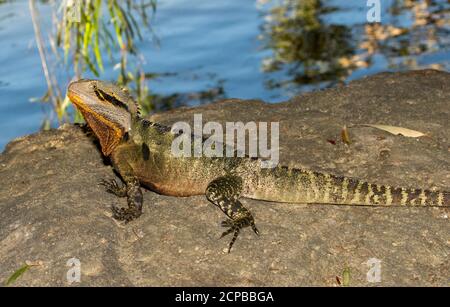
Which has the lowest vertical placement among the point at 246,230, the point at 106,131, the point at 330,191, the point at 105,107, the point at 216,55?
the point at 216,55

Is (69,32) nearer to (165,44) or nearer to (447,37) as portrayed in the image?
(165,44)

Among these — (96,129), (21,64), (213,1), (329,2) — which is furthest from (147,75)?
(96,129)

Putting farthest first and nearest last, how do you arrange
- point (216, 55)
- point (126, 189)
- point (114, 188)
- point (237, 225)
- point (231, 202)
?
point (216, 55)
point (114, 188)
point (126, 189)
point (231, 202)
point (237, 225)

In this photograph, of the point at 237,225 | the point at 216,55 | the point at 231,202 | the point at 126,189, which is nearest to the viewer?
the point at 237,225

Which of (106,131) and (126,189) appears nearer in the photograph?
(126,189)

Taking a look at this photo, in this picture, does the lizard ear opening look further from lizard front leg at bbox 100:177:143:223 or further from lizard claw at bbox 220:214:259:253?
lizard claw at bbox 220:214:259:253

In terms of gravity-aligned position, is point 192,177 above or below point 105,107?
below

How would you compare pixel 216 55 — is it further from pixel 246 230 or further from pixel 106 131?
pixel 246 230

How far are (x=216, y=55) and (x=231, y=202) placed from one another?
837 centimetres

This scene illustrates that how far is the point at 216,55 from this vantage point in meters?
14.1

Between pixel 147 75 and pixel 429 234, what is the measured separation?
28.2ft

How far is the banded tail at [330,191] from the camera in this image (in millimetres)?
6090

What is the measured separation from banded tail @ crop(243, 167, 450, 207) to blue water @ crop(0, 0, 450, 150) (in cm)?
602

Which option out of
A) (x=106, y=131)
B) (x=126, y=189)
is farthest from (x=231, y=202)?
(x=106, y=131)
